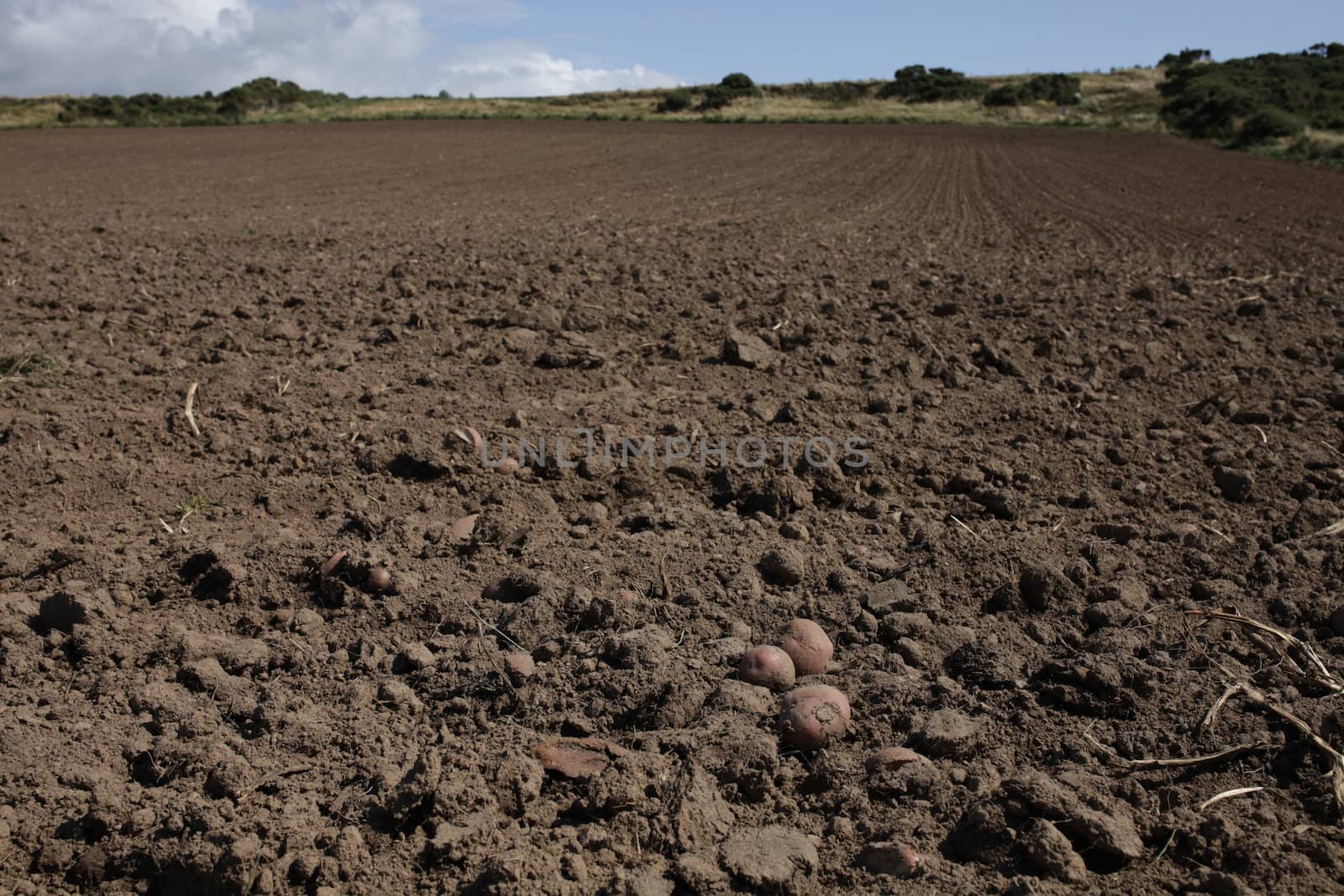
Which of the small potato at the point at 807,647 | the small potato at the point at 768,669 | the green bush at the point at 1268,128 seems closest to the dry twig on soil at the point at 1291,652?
the small potato at the point at 807,647

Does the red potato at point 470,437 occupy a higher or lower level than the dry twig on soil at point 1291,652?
higher

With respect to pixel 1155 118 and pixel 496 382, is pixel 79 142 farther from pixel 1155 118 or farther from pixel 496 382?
pixel 1155 118

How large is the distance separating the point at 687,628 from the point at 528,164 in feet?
66.0

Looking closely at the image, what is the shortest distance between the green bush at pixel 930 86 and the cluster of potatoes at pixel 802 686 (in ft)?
192

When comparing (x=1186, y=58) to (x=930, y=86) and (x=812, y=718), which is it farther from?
(x=812, y=718)

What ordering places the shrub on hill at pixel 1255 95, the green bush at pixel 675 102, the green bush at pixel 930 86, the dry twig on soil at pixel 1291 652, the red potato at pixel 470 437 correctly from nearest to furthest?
1. the dry twig on soil at pixel 1291 652
2. the red potato at pixel 470 437
3. the shrub on hill at pixel 1255 95
4. the green bush at pixel 675 102
5. the green bush at pixel 930 86

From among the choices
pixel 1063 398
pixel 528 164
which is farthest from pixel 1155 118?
pixel 1063 398

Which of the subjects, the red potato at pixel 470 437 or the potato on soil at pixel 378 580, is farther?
the red potato at pixel 470 437

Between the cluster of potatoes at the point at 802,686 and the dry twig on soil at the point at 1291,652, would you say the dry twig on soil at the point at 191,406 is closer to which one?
the cluster of potatoes at the point at 802,686

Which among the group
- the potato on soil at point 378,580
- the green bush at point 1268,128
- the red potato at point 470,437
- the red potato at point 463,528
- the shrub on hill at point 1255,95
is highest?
the shrub on hill at point 1255,95

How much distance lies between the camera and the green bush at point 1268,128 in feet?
105

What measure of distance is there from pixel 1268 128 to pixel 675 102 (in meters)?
28.7

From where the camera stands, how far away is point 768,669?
2.92 meters

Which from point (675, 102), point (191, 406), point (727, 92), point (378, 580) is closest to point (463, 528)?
point (378, 580)
